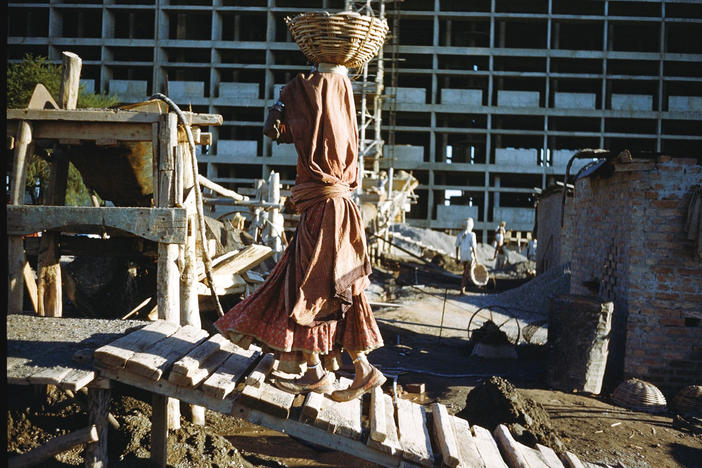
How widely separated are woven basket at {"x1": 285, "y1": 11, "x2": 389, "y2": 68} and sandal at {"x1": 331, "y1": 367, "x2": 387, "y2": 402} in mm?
2022

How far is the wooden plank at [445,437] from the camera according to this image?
361 cm

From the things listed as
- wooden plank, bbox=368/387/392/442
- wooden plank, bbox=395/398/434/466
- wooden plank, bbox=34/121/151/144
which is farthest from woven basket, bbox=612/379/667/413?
wooden plank, bbox=34/121/151/144

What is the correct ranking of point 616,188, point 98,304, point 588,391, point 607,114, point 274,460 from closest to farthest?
point 274,460 < point 98,304 < point 588,391 < point 616,188 < point 607,114

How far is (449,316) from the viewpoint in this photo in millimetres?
12781

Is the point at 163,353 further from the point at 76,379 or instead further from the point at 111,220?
the point at 111,220

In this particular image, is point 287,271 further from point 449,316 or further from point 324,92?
point 449,316

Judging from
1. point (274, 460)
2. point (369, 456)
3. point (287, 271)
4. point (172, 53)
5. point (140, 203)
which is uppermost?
point (172, 53)

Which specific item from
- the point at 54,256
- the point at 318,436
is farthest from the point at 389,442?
the point at 54,256

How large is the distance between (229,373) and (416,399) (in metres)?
3.49

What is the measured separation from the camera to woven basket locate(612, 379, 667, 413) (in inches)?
271

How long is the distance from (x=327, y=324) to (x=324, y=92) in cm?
145

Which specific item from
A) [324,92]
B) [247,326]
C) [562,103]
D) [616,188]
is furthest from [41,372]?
[562,103]

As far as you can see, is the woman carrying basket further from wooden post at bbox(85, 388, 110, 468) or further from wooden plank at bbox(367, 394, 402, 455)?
wooden post at bbox(85, 388, 110, 468)

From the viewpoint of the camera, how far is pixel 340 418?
372cm
